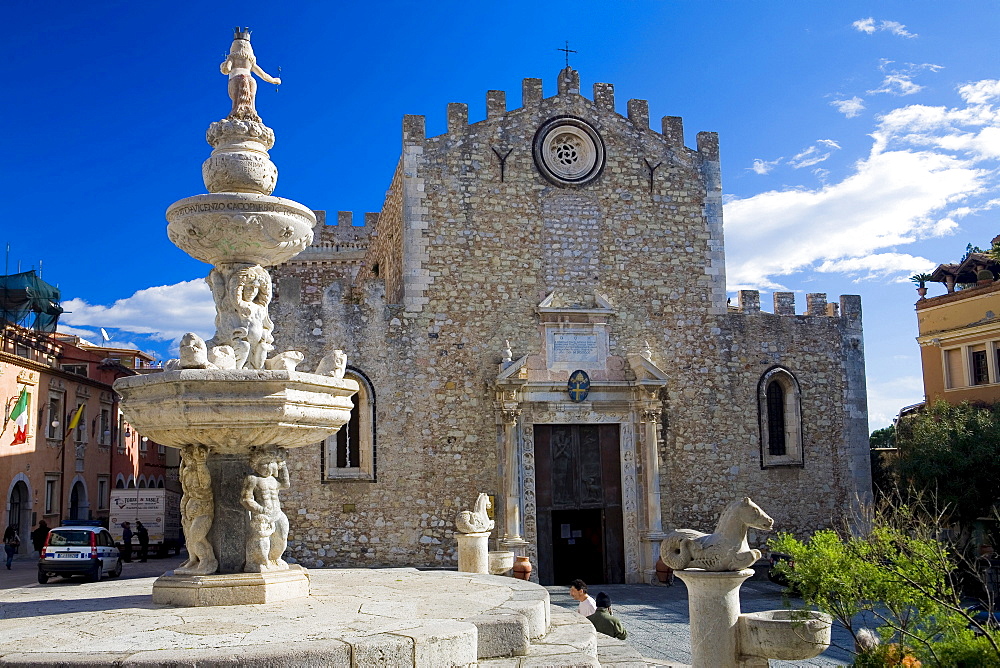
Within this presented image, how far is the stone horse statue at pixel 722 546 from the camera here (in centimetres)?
715

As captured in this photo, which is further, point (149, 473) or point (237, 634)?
point (149, 473)

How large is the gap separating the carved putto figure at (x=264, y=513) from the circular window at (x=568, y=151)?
13062 millimetres

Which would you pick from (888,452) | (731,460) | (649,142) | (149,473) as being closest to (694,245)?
(649,142)

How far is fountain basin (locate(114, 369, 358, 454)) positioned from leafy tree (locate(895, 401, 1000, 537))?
1761 cm

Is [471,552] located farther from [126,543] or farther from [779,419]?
[126,543]

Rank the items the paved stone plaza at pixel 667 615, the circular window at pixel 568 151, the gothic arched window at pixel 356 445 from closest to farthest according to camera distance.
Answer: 1. the paved stone plaza at pixel 667 615
2. the gothic arched window at pixel 356 445
3. the circular window at pixel 568 151

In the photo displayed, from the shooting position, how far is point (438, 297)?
1864 cm

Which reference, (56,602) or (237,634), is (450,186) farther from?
(237,634)

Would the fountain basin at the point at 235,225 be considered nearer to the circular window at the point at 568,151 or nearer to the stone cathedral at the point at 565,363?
the stone cathedral at the point at 565,363

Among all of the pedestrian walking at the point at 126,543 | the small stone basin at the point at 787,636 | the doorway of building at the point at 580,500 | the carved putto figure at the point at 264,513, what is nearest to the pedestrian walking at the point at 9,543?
the pedestrian walking at the point at 126,543

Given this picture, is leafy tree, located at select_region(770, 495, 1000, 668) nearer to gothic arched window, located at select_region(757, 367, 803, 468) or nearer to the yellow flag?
gothic arched window, located at select_region(757, 367, 803, 468)


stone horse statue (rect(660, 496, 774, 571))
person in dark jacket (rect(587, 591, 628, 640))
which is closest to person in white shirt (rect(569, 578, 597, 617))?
person in dark jacket (rect(587, 591, 628, 640))

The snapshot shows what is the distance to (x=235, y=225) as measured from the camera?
788 cm

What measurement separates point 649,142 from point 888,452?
15276 mm
